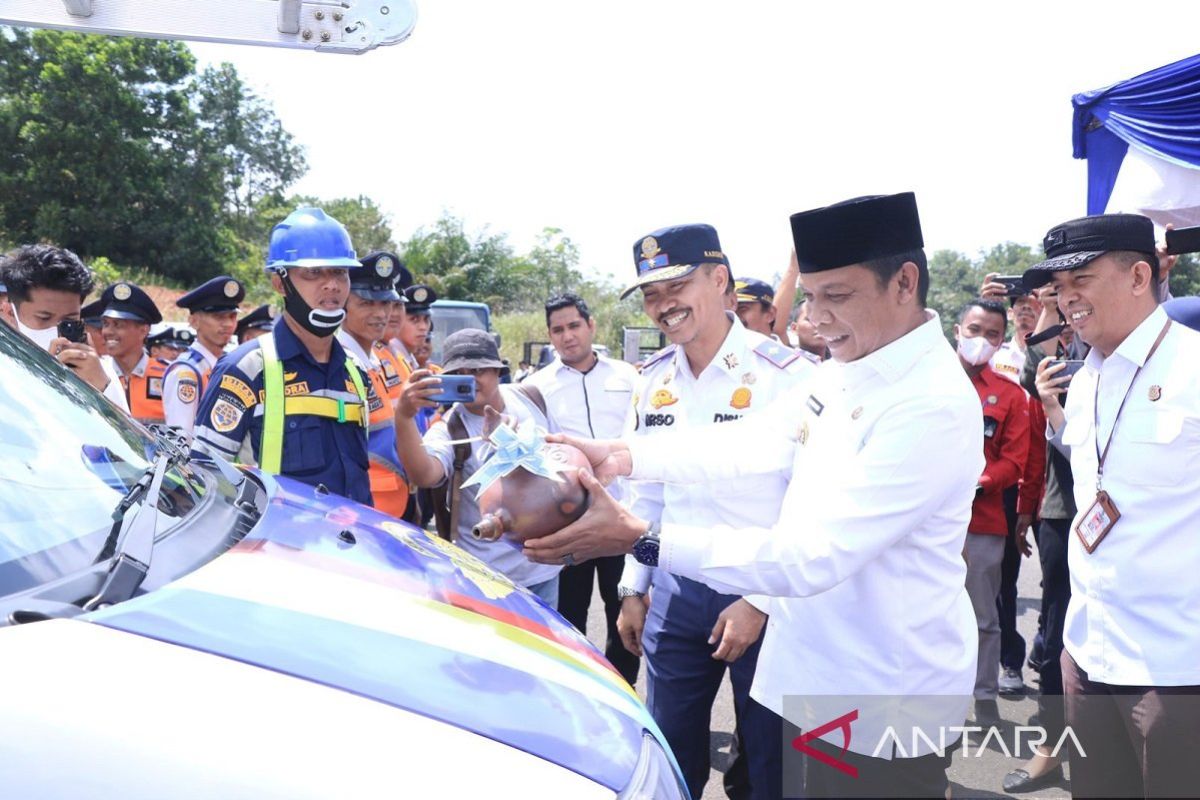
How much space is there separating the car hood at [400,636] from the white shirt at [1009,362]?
3.66 meters

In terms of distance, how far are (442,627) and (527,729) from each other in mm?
303

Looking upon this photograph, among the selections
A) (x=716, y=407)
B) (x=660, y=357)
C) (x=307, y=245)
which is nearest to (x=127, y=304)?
(x=307, y=245)

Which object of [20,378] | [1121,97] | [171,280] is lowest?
[171,280]

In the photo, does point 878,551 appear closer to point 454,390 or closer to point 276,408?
point 454,390

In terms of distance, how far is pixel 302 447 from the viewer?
10.2 ft

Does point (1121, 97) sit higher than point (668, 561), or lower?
higher

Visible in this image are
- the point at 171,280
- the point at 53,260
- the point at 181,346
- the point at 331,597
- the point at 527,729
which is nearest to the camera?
the point at 527,729

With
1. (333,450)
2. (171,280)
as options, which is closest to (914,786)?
(333,450)

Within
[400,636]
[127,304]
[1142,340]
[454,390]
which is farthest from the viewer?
[127,304]

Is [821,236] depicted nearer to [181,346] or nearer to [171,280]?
[181,346]

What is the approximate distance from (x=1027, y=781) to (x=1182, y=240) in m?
2.45

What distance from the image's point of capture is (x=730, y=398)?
10.4 feet

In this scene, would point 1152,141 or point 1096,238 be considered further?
point 1152,141

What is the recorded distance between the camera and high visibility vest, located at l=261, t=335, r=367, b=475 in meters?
3.04
